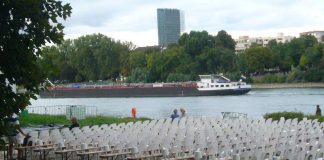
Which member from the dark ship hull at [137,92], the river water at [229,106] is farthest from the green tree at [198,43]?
the river water at [229,106]

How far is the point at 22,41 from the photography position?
5.87m

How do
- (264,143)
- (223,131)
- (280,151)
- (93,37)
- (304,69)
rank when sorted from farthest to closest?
1. (93,37)
2. (304,69)
3. (223,131)
4. (264,143)
5. (280,151)

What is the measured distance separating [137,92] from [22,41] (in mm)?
99644

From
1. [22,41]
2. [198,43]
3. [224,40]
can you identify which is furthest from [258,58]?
[22,41]

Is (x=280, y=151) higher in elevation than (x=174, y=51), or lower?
lower

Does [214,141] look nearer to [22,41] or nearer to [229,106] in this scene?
[22,41]

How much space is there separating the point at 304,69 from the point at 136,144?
95.5 meters

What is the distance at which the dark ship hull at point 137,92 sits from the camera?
98444mm

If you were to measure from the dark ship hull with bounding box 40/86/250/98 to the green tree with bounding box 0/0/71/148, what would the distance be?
284ft

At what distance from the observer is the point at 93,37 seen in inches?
5389

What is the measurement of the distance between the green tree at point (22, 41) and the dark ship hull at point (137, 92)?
86581 mm

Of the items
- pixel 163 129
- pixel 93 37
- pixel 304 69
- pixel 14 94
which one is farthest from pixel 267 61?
pixel 14 94

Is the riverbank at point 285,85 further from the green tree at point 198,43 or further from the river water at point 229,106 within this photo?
the green tree at point 198,43

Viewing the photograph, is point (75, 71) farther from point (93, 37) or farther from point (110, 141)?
point (110, 141)
